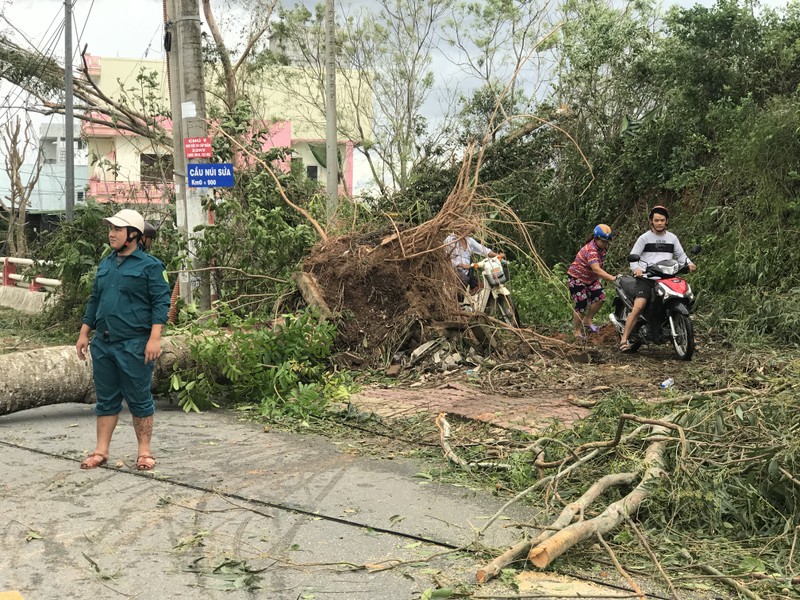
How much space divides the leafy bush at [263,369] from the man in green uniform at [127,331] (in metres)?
1.76

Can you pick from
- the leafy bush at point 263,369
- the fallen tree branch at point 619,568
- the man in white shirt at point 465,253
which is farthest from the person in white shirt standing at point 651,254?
the fallen tree branch at point 619,568

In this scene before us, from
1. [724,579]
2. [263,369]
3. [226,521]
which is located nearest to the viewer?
[724,579]

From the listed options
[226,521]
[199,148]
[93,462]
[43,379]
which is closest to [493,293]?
[199,148]

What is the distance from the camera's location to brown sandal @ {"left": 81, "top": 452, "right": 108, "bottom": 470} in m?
5.59

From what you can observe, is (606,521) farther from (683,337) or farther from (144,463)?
Result: (683,337)

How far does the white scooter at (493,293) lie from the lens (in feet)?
33.1

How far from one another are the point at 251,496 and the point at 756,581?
2726 mm

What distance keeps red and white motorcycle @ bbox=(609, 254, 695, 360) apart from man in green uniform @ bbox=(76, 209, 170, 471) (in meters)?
5.67

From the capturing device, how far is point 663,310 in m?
9.55

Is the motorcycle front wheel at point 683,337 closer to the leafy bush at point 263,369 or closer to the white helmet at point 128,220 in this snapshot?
the leafy bush at point 263,369

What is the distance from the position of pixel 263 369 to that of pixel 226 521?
3.52m

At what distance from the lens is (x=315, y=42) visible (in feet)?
89.0

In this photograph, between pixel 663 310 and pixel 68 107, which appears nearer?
pixel 663 310

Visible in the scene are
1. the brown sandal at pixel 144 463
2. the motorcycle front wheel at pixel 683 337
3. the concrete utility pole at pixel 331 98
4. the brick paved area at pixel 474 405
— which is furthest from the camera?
the concrete utility pole at pixel 331 98
